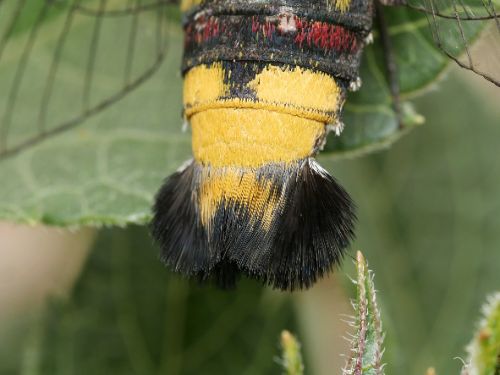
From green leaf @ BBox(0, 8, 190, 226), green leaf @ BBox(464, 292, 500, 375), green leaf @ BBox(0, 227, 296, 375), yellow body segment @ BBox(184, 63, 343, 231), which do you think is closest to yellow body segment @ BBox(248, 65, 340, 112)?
yellow body segment @ BBox(184, 63, 343, 231)

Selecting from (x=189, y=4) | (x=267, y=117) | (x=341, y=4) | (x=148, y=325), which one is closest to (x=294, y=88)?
(x=267, y=117)

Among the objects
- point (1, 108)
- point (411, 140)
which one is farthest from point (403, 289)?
point (1, 108)

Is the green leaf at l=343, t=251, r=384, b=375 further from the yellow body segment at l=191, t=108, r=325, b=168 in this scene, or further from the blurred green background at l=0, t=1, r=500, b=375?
the blurred green background at l=0, t=1, r=500, b=375

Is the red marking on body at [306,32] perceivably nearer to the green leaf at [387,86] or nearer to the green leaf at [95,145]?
the green leaf at [387,86]

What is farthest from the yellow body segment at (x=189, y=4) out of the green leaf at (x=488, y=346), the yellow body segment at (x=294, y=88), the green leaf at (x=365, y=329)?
the green leaf at (x=488, y=346)

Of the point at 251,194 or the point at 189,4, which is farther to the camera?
the point at 189,4

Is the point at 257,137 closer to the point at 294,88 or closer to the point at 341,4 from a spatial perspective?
the point at 294,88
